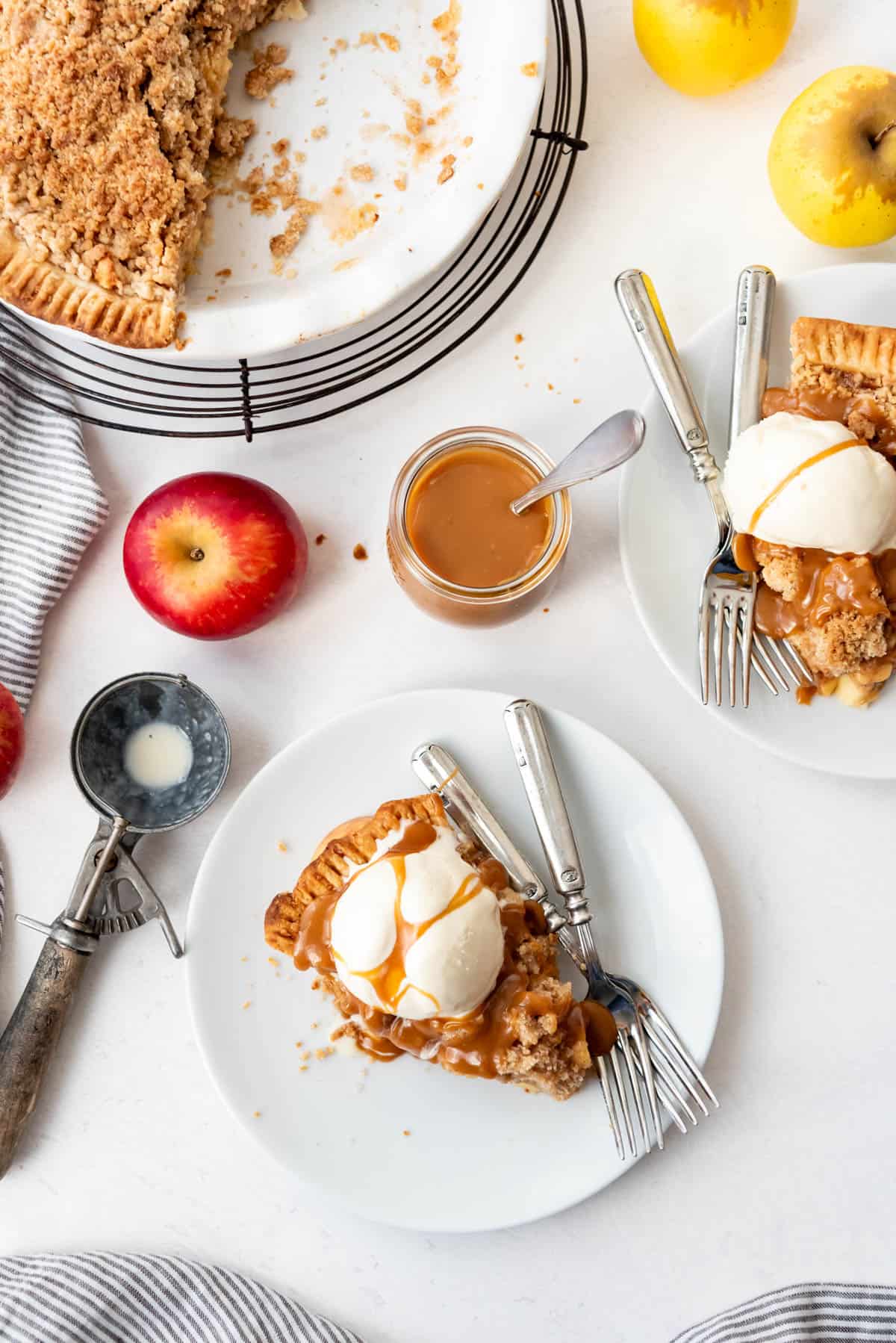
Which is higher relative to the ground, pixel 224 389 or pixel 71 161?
pixel 71 161

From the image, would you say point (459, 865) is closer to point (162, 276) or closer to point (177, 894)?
point (177, 894)

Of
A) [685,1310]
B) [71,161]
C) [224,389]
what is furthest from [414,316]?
[685,1310]

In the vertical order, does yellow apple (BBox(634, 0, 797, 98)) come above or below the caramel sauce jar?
above

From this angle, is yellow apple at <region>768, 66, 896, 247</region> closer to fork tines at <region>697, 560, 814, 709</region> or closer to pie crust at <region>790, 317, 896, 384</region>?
pie crust at <region>790, 317, 896, 384</region>

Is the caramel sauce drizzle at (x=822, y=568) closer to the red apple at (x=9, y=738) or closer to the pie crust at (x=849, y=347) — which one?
the pie crust at (x=849, y=347)

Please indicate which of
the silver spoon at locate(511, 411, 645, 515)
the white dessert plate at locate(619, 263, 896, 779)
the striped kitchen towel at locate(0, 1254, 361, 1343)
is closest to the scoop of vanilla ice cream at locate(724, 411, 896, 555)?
the white dessert plate at locate(619, 263, 896, 779)

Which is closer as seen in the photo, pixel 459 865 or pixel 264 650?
pixel 459 865
